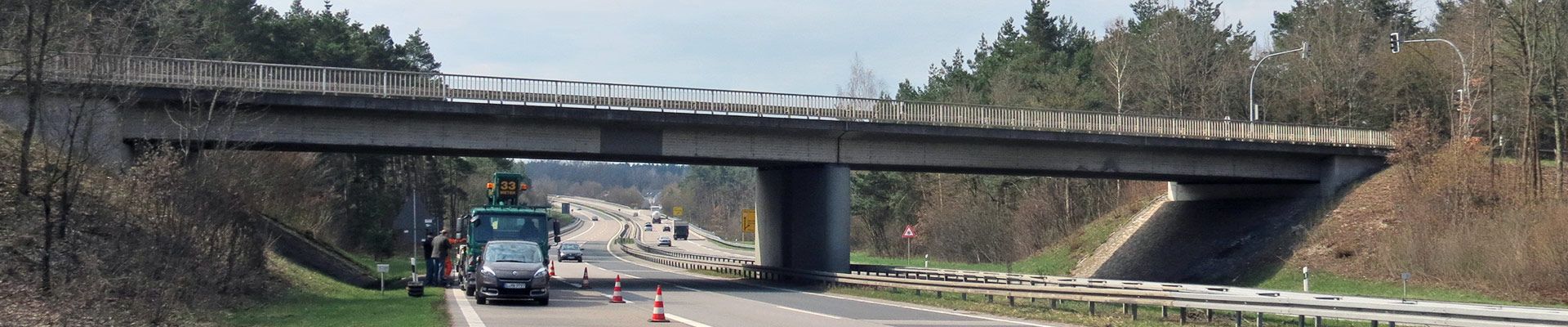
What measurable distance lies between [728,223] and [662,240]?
40.7 m

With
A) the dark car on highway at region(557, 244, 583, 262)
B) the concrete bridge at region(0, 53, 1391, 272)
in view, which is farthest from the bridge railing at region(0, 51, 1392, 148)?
the dark car on highway at region(557, 244, 583, 262)

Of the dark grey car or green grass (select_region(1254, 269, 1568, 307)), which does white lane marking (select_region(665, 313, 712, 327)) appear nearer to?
the dark grey car

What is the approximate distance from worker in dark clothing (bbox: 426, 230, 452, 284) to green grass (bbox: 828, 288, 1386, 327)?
11741 millimetres

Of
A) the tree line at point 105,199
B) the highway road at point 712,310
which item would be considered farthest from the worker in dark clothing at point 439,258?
the tree line at point 105,199

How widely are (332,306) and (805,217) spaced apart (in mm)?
18287

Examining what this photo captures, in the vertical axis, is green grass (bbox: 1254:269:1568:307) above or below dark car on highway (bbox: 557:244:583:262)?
above

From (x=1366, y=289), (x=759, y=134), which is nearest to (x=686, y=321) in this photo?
(x=759, y=134)

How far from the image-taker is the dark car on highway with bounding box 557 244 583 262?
73812 millimetres

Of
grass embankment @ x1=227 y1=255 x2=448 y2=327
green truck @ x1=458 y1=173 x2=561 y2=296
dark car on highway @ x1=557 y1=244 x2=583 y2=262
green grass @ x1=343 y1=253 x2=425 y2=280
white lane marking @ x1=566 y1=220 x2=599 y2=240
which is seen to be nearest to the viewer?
grass embankment @ x1=227 y1=255 x2=448 y2=327

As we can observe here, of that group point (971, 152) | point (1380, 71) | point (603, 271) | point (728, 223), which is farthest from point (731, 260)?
point (728, 223)

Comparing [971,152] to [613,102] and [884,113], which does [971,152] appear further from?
[613,102]

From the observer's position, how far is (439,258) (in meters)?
32.2

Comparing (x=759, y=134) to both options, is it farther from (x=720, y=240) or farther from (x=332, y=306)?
(x=720, y=240)

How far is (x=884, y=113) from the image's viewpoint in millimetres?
38906
